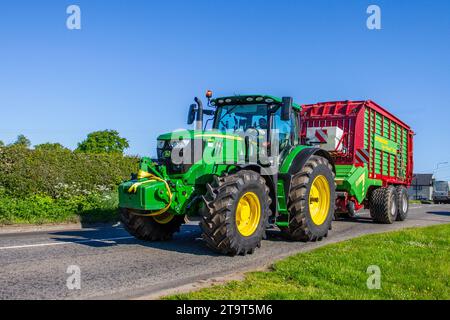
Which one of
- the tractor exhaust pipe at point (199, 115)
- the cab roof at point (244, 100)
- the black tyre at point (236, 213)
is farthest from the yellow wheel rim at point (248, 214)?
the tractor exhaust pipe at point (199, 115)

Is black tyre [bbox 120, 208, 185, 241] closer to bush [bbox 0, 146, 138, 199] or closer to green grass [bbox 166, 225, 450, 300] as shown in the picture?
green grass [bbox 166, 225, 450, 300]

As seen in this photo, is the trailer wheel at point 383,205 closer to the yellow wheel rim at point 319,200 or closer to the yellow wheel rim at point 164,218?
the yellow wheel rim at point 319,200

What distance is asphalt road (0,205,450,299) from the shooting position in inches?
211

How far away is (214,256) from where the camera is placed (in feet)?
24.8

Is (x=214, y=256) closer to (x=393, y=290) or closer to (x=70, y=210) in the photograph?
(x=393, y=290)

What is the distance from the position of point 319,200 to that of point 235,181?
10.5 feet

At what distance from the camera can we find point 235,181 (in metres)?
7.36

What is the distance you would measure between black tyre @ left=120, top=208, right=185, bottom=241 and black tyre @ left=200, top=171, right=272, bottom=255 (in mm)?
1619

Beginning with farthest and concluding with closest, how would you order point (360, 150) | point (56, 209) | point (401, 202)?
point (401, 202), point (56, 209), point (360, 150)

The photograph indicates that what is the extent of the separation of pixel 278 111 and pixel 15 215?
7881 millimetres

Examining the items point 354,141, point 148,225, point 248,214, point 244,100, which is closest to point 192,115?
point 244,100

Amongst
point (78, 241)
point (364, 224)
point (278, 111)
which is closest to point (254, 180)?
point (278, 111)

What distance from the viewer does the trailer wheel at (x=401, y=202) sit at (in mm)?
15195

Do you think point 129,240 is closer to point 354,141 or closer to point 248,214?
point 248,214
